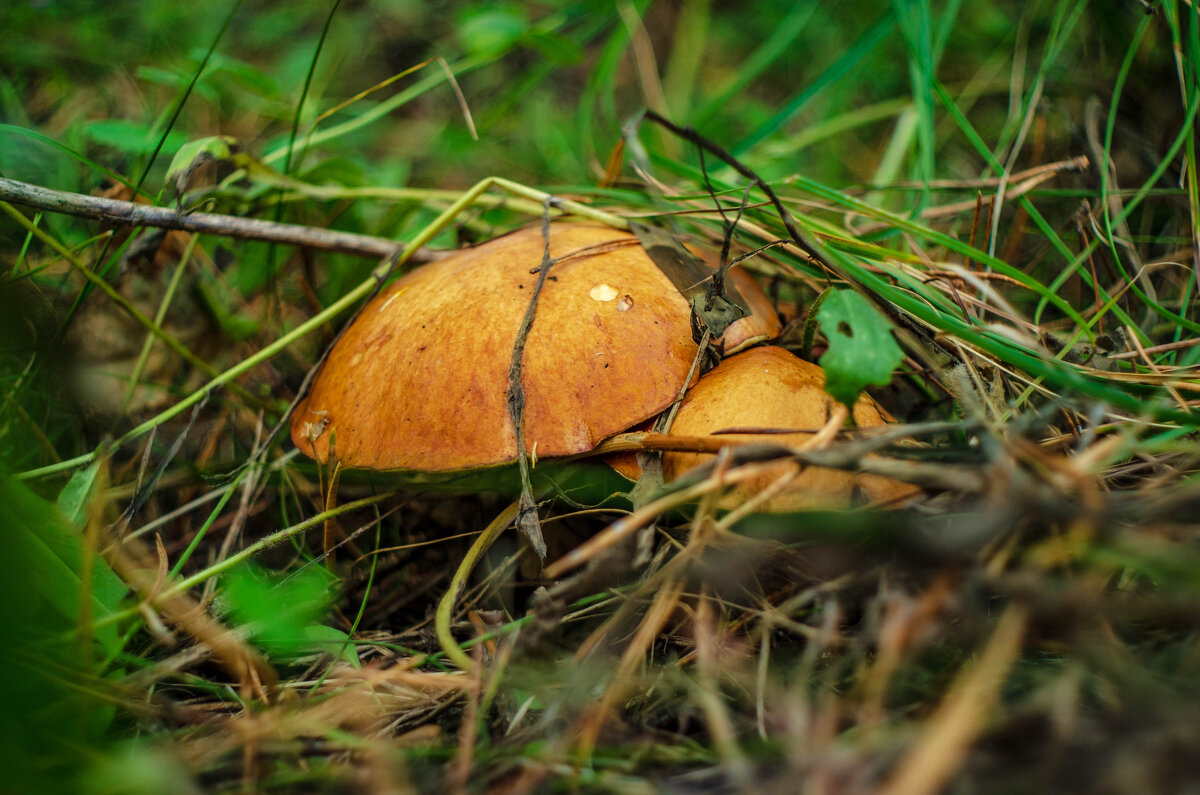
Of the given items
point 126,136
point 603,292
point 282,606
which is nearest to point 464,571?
point 282,606

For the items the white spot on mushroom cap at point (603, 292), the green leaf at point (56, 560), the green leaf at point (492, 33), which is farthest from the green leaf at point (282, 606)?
the green leaf at point (492, 33)

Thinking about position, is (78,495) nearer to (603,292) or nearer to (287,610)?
→ (287,610)

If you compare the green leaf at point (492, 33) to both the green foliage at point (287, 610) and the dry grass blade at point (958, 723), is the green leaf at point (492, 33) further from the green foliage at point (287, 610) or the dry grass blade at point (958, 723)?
the dry grass blade at point (958, 723)

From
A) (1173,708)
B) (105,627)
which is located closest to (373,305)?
(105,627)

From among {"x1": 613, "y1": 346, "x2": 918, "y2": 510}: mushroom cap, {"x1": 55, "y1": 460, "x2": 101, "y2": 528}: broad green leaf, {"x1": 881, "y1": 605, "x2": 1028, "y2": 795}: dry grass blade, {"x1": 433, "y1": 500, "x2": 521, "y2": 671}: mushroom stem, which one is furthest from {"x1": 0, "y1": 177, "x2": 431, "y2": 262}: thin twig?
{"x1": 881, "y1": 605, "x2": 1028, "y2": 795}: dry grass blade

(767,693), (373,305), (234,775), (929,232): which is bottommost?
(767,693)

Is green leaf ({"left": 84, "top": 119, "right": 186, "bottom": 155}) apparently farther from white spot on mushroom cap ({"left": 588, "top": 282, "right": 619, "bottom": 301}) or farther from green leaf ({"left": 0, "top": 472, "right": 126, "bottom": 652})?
white spot on mushroom cap ({"left": 588, "top": 282, "right": 619, "bottom": 301})

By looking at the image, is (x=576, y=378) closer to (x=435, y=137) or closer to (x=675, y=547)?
(x=675, y=547)

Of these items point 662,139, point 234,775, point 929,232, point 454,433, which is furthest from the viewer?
point 662,139
